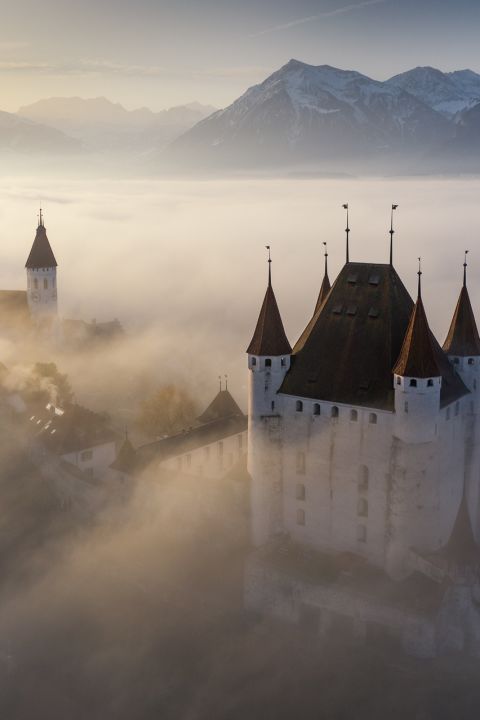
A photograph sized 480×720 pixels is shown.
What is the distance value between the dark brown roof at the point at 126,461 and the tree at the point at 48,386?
21895 millimetres

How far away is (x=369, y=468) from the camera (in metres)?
56.9

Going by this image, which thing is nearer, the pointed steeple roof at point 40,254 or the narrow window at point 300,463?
the narrow window at point 300,463

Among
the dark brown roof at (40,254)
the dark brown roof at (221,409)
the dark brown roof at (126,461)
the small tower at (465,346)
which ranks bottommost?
the dark brown roof at (126,461)

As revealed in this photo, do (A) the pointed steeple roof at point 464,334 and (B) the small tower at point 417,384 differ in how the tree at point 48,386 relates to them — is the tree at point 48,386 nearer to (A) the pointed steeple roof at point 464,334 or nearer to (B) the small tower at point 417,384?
(A) the pointed steeple roof at point 464,334

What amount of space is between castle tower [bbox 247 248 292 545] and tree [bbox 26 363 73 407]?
39.9m

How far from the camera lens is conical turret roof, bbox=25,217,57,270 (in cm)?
12838

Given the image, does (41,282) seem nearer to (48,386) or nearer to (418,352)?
(48,386)

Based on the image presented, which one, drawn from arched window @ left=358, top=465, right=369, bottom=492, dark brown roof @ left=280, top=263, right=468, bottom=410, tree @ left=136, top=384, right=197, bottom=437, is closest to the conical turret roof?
tree @ left=136, top=384, right=197, bottom=437

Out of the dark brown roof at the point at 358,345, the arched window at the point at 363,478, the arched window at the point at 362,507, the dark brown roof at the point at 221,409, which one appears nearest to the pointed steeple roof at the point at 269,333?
the dark brown roof at the point at 358,345

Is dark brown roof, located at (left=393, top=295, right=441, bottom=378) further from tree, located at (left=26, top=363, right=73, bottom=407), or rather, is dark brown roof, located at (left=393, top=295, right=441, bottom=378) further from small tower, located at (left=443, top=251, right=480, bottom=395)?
tree, located at (left=26, top=363, right=73, bottom=407)

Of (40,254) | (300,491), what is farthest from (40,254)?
(300,491)

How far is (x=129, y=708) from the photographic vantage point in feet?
175

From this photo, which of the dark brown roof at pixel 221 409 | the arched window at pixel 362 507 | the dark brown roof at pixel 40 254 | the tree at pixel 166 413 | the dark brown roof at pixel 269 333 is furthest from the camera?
the dark brown roof at pixel 40 254

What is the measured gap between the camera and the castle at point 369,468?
54.5 meters
